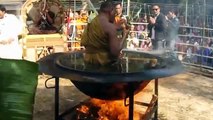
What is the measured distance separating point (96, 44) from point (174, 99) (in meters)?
2.80

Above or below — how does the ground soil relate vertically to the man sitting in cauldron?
below

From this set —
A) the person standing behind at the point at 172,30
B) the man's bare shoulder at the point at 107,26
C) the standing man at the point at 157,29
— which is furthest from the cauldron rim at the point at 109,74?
the person standing behind at the point at 172,30

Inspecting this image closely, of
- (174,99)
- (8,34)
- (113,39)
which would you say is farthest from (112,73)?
(8,34)

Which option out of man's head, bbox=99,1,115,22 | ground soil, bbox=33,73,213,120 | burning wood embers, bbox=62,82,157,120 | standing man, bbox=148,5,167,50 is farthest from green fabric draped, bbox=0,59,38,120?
standing man, bbox=148,5,167,50

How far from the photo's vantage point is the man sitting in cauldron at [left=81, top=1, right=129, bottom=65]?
4.50m

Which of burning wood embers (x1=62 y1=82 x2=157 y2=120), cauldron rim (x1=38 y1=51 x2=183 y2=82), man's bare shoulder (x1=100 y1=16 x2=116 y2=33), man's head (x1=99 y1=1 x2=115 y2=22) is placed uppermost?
man's head (x1=99 y1=1 x2=115 y2=22)

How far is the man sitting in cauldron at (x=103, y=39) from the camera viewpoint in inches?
177

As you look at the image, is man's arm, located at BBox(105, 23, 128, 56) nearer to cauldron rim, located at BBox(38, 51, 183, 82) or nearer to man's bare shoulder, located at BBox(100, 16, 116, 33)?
man's bare shoulder, located at BBox(100, 16, 116, 33)

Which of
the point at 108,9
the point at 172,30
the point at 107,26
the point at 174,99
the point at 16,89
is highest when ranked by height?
the point at 108,9

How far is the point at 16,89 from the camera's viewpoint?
190 cm

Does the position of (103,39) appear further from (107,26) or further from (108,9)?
(108,9)

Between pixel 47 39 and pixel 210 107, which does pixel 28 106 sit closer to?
pixel 210 107

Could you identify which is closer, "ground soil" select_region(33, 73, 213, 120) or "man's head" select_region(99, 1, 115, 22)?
"man's head" select_region(99, 1, 115, 22)

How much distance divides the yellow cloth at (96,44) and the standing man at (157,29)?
220 inches
